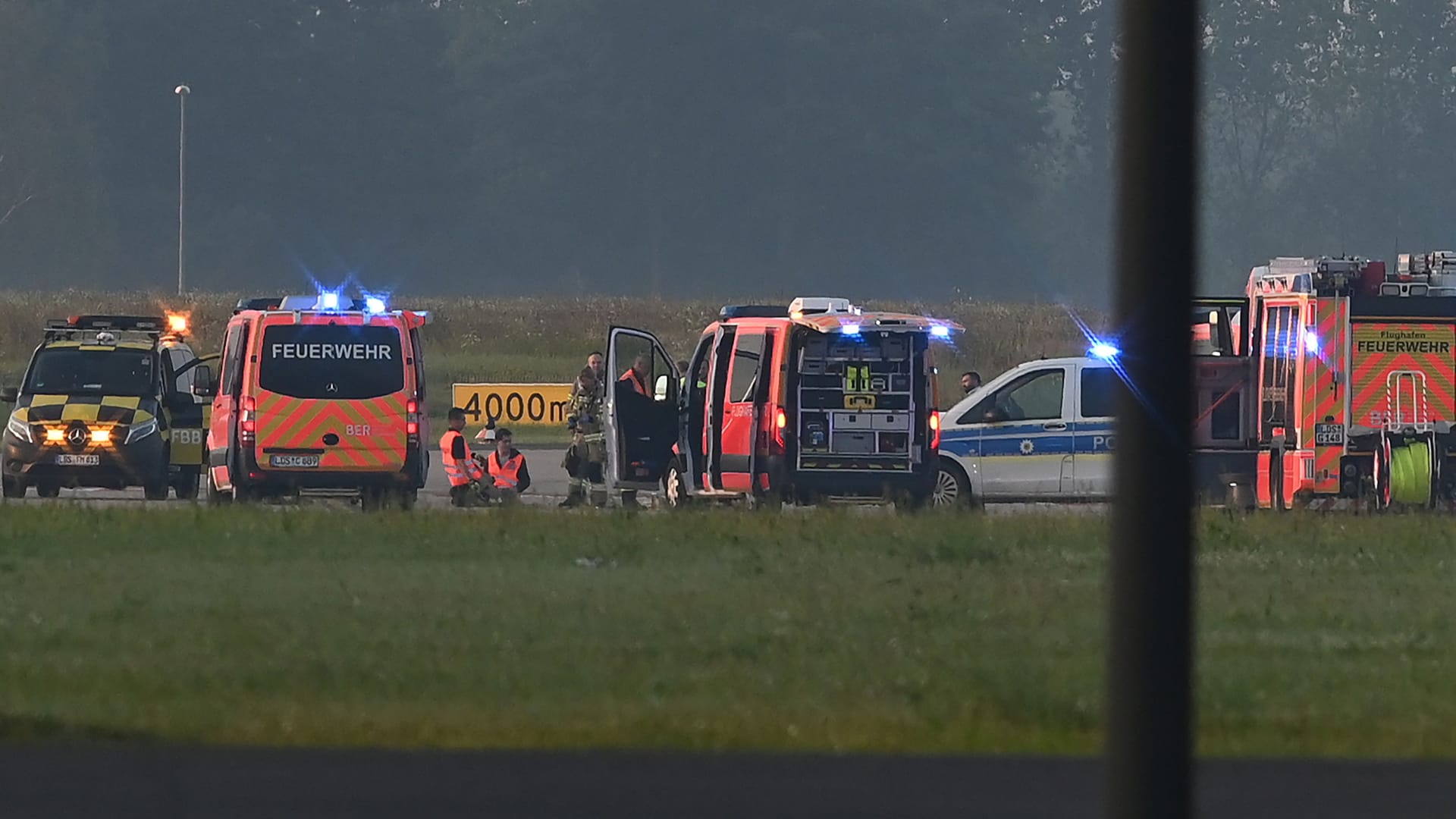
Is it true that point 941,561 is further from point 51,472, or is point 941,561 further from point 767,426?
point 51,472

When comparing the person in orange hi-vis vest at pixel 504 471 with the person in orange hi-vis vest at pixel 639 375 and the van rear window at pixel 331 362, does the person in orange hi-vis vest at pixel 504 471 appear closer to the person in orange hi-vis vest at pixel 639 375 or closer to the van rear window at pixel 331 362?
the person in orange hi-vis vest at pixel 639 375

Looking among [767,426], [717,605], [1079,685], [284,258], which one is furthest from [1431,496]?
[284,258]

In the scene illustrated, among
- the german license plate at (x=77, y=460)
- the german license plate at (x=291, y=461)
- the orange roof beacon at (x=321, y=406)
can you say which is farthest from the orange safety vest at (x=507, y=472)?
the german license plate at (x=77, y=460)

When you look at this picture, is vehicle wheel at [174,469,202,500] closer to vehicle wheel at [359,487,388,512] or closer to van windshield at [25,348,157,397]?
van windshield at [25,348,157,397]

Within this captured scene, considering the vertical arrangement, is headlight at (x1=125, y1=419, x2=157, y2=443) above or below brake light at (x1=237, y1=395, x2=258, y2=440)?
below

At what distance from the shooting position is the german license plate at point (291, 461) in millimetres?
22312

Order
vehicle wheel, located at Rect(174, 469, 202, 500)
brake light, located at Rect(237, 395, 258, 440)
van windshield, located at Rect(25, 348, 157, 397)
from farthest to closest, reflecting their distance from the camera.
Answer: vehicle wheel, located at Rect(174, 469, 202, 500)
van windshield, located at Rect(25, 348, 157, 397)
brake light, located at Rect(237, 395, 258, 440)

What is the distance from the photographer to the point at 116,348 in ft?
82.3

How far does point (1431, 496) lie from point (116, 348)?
42.3ft

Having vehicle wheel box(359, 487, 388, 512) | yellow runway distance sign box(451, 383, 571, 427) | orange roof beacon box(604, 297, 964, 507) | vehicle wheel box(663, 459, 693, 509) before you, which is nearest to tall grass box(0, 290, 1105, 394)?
yellow runway distance sign box(451, 383, 571, 427)

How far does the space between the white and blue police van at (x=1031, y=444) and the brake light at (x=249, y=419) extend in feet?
20.6

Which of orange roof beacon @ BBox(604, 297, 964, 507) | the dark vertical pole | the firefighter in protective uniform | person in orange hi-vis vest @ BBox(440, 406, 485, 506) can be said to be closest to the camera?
the dark vertical pole

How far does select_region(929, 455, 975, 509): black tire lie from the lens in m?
23.4

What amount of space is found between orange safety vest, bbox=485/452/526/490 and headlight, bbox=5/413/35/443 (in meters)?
4.45
